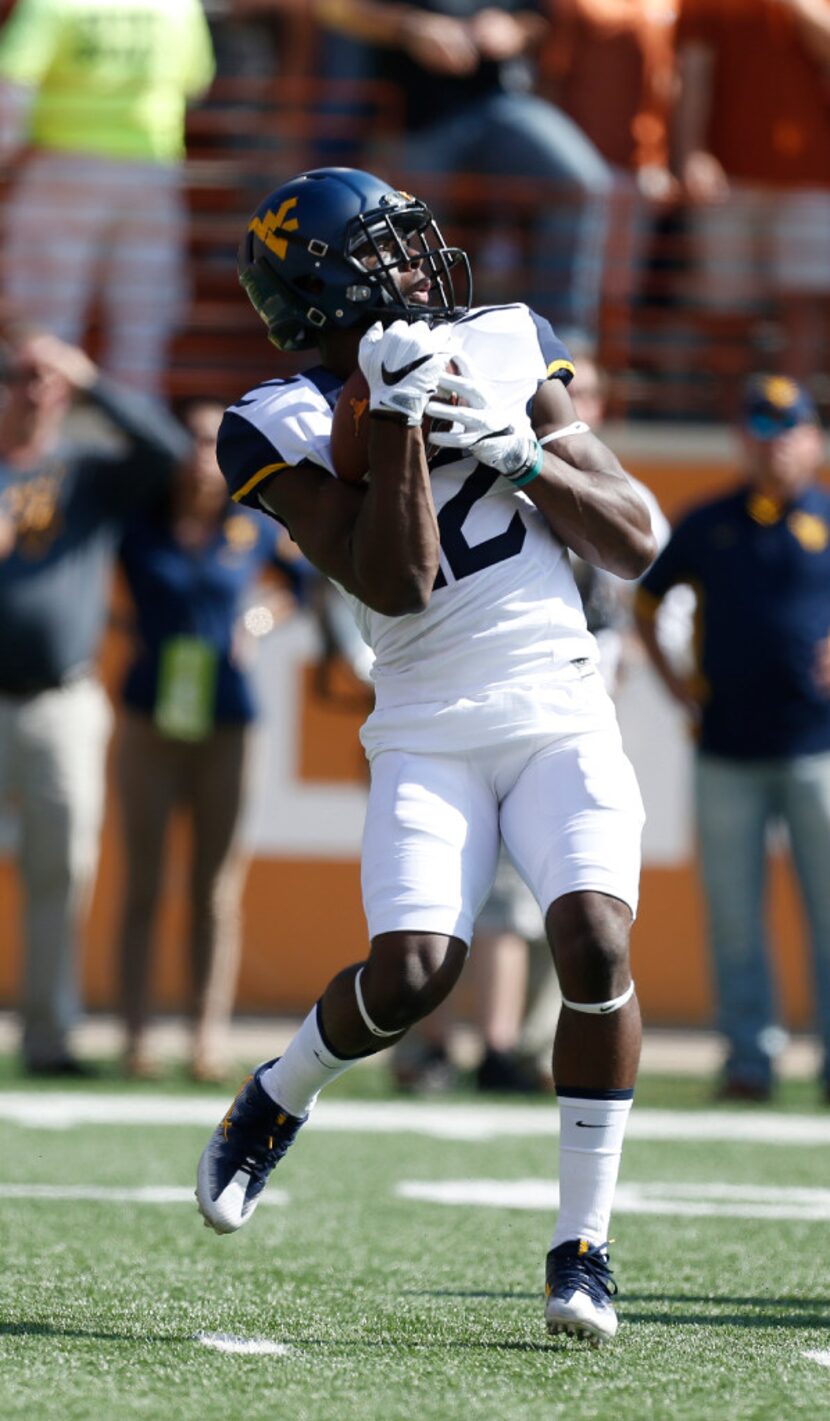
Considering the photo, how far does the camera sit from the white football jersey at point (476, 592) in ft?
11.4

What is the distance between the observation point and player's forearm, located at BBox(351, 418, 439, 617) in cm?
325

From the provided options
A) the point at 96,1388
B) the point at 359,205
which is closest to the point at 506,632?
the point at 359,205

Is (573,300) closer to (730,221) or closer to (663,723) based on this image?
(730,221)

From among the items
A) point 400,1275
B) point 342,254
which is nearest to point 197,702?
point 400,1275

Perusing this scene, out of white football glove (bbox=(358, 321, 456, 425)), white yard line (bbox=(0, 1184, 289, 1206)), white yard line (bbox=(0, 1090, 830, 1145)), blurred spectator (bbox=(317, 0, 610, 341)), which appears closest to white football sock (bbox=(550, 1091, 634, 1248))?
white football glove (bbox=(358, 321, 456, 425))

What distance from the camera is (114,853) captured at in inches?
361

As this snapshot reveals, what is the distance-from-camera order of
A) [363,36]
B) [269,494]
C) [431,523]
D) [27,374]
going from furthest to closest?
1. [363,36]
2. [27,374]
3. [269,494]
4. [431,523]

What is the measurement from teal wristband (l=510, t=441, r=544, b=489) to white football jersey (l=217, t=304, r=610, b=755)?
0.07 m

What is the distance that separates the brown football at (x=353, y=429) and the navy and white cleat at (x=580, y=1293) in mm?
1256

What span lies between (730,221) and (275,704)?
281 cm

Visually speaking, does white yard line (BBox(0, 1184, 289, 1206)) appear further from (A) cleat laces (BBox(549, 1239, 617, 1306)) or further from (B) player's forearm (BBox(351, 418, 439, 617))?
(B) player's forearm (BBox(351, 418, 439, 617))

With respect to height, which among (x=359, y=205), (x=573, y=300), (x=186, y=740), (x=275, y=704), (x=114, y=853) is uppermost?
(x=359, y=205)

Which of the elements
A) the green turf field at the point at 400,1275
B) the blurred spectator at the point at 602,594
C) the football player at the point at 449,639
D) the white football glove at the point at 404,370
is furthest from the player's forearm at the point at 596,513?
the blurred spectator at the point at 602,594

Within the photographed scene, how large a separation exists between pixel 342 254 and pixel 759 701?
378 cm
